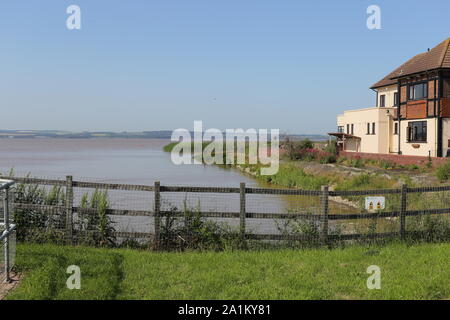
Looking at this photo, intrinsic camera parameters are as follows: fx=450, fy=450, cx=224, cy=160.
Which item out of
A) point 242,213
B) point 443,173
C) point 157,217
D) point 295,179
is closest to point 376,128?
point 295,179

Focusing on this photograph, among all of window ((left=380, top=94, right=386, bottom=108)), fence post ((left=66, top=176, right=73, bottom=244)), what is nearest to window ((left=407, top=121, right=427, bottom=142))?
window ((left=380, top=94, right=386, bottom=108))

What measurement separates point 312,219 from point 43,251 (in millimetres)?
5716

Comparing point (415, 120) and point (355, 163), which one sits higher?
point (415, 120)

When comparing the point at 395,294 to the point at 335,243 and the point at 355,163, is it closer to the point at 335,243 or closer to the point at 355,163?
the point at 335,243

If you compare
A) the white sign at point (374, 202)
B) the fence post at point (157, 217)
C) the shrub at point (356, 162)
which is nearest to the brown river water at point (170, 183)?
the fence post at point (157, 217)

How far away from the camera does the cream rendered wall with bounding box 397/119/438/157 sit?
34.5 meters

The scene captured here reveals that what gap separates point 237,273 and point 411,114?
3395 centimetres

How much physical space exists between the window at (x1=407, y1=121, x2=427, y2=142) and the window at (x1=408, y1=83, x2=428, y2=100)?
2.10 m

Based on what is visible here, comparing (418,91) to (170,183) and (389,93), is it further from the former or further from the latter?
(170,183)

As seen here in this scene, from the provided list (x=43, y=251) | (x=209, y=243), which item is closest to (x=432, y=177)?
(x=209, y=243)

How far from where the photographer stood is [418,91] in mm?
36875

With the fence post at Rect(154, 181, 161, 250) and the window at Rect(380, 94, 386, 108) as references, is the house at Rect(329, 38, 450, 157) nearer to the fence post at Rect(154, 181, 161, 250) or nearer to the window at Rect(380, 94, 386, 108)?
the window at Rect(380, 94, 386, 108)

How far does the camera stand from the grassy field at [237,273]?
678 cm

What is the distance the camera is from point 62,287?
6910 millimetres
